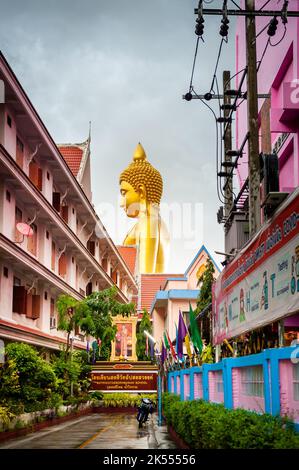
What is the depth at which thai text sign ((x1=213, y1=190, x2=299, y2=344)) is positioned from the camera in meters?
9.24

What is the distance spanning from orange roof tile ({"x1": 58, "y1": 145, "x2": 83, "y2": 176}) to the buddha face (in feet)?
103

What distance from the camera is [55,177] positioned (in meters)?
32.6

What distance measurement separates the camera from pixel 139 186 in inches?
2948

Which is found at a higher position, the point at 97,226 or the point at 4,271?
the point at 97,226

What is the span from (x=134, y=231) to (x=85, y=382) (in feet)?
130

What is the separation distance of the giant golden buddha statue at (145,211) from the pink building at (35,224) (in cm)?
3297

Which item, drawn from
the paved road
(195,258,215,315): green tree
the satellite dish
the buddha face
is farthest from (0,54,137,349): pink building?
the buddha face

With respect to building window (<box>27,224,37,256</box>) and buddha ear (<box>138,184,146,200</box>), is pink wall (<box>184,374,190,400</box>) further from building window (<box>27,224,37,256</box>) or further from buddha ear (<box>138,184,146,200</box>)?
buddha ear (<box>138,184,146,200</box>)

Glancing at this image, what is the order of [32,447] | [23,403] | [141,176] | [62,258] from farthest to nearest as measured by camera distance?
[141,176], [62,258], [23,403], [32,447]

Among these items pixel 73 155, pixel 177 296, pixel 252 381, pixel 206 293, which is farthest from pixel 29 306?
pixel 177 296

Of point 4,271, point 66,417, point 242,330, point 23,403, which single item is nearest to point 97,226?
point 66,417

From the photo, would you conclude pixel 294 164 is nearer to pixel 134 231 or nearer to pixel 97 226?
pixel 97 226

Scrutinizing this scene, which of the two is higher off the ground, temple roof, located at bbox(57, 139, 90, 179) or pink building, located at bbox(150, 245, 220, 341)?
temple roof, located at bbox(57, 139, 90, 179)

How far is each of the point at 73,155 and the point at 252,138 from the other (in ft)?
96.9
